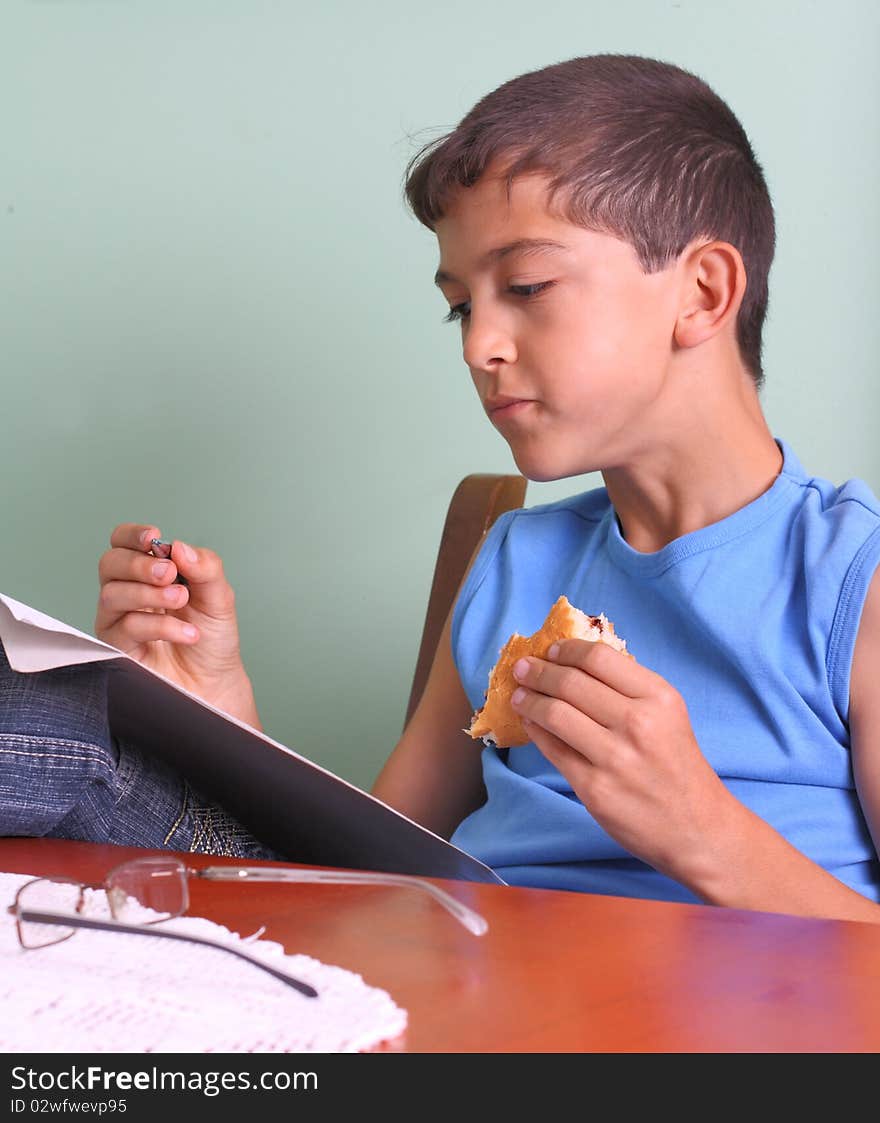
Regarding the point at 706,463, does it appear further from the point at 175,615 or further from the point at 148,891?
the point at 148,891

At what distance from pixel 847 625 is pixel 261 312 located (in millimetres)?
1053

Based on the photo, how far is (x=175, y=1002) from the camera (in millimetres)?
485

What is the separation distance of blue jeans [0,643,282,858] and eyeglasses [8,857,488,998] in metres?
0.10

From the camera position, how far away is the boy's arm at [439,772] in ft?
3.85

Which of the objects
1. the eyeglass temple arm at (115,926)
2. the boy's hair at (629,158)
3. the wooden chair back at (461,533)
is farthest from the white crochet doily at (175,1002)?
the wooden chair back at (461,533)

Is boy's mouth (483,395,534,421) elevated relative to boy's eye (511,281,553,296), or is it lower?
Answer: lower

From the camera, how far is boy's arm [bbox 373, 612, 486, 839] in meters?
1.17

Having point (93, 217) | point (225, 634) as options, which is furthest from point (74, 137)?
point (225, 634)

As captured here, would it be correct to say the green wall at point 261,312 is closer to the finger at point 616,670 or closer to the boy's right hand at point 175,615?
the boy's right hand at point 175,615

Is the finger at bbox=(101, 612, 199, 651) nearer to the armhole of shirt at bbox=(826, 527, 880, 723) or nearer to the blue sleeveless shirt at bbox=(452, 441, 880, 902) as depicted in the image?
the blue sleeveless shirt at bbox=(452, 441, 880, 902)

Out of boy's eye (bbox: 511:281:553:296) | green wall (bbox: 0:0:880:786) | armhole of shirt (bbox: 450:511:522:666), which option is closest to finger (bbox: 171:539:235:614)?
armhole of shirt (bbox: 450:511:522:666)

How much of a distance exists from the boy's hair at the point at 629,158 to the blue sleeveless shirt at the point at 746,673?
21 cm

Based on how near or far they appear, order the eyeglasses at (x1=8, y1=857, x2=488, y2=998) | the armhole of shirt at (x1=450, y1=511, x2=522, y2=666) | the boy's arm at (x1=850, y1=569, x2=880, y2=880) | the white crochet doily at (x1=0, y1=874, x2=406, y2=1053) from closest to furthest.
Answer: the white crochet doily at (x1=0, y1=874, x2=406, y2=1053) < the eyeglasses at (x1=8, y1=857, x2=488, y2=998) < the boy's arm at (x1=850, y1=569, x2=880, y2=880) < the armhole of shirt at (x1=450, y1=511, x2=522, y2=666)
